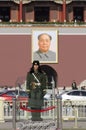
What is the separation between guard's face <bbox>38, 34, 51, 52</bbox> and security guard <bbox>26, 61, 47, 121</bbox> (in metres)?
37.8

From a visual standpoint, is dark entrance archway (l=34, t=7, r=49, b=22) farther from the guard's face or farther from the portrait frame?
the guard's face

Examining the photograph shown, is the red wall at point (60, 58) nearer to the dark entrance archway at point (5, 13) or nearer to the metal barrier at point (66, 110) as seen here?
the dark entrance archway at point (5, 13)

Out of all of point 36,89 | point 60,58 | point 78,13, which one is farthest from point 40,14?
point 36,89

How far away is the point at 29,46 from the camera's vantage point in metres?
56.4

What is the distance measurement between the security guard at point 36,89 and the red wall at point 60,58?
37.2 metres

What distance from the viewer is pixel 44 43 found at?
56469 mm

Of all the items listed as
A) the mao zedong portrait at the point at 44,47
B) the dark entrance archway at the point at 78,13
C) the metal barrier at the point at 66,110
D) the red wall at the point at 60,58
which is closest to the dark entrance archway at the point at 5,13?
the dark entrance archway at the point at 78,13

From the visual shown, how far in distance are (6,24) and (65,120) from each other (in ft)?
102

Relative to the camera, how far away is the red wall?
5600 cm

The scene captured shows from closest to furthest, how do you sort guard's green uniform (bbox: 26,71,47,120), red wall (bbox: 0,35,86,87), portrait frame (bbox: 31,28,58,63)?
guard's green uniform (bbox: 26,71,47,120) < red wall (bbox: 0,35,86,87) < portrait frame (bbox: 31,28,58,63)

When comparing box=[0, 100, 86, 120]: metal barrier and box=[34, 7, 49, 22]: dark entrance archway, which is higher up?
box=[34, 7, 49, 22]: dark entrance archway

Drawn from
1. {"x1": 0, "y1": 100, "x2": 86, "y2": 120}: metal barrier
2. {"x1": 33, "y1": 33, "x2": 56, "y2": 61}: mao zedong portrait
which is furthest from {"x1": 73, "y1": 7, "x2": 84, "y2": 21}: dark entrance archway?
{"x1": 0, "y1": 100, "x2": 86, "y2": 120}: metal barrier

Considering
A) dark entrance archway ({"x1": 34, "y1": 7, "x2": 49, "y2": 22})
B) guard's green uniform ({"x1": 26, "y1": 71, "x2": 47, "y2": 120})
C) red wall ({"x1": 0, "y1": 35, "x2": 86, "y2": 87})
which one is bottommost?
red wall ({"x1": 0, "y1": 35, "x2": 86, "y2": 87})

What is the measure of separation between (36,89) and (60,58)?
3787 cm
